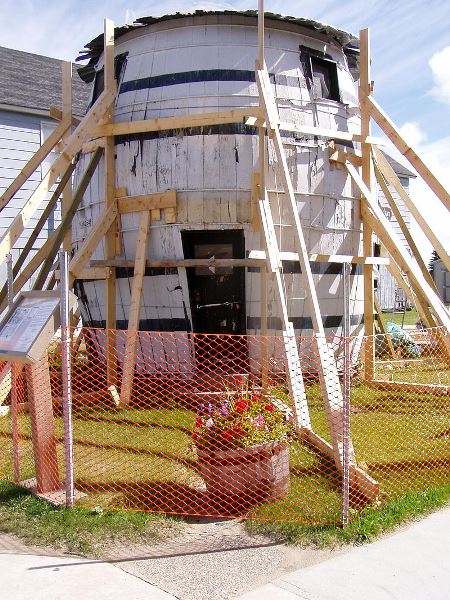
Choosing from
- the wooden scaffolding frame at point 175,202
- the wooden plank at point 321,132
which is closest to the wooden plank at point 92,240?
the wooden scaffolding frame at point 175,202

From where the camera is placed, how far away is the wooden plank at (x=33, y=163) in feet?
29.2

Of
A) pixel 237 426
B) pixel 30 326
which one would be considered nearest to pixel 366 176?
pixel 237 426

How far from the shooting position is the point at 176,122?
849 centimetres

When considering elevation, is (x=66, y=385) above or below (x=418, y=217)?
below

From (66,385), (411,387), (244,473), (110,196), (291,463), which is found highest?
(110,196)

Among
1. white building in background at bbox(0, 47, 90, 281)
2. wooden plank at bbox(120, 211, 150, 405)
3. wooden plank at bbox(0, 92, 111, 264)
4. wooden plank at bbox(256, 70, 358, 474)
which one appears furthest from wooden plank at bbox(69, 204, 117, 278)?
white building in background at bbox(0, 47, 90, 281)

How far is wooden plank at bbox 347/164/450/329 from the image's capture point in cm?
804

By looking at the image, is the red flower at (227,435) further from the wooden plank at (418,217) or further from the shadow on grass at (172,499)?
the wooden plank at (418,217)

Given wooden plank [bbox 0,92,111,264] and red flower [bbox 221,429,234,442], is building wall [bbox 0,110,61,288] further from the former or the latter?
red flower [bbox 221,429,234,442]

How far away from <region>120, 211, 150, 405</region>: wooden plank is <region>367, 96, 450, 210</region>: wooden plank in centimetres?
345

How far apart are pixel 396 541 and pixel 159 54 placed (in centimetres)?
726

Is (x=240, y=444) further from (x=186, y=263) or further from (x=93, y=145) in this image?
(x=93, y=145)

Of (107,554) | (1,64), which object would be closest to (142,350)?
(107,554)

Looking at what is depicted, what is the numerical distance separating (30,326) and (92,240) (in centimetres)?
359
